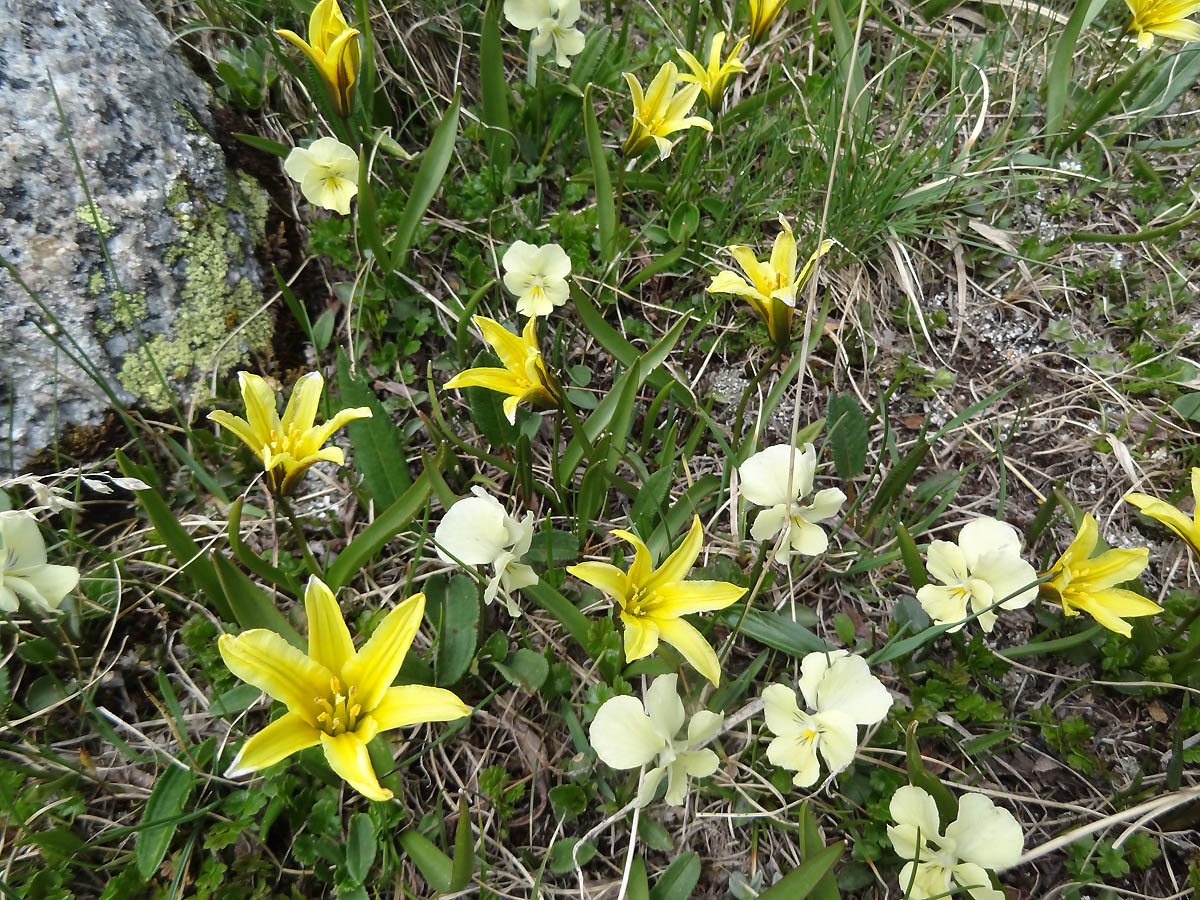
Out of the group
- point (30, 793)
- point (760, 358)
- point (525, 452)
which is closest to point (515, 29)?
point (760, 358)

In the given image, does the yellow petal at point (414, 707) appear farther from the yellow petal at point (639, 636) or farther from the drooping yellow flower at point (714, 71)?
the drooping yellow flower at point (714, 71)

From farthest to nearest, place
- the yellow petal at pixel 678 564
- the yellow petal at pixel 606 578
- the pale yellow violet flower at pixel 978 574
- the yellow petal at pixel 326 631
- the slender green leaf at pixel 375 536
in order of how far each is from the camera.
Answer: the slender green leaf at pixel 375 536 < the pale yellow violet flower at pixel 978 574 < the yellow petal at pixel 678 564 < the yellow petal at pixel 606 578 < the yellow petal at pixel 326 631

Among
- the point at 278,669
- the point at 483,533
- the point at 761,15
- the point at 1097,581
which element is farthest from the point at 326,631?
the point at 761,15

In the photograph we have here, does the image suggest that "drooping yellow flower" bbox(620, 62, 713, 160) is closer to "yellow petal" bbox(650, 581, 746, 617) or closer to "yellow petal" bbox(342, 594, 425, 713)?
"yellow petal" bbox(650, 581, 746, 617)

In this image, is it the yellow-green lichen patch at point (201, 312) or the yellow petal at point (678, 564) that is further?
the yellow-green lichen patch at point (201, 312)

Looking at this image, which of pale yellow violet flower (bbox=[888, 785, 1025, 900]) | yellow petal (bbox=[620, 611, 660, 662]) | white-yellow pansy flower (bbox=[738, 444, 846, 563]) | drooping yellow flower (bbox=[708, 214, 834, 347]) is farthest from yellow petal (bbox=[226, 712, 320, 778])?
drooping yellow flower (bbox=[708, 214, 834, 347])

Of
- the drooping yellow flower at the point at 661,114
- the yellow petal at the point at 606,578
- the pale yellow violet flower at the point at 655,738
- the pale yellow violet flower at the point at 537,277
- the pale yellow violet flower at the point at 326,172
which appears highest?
the drooping yellow flower at the point at 661,114

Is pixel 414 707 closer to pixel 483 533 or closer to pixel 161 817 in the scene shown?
pixel 483 533

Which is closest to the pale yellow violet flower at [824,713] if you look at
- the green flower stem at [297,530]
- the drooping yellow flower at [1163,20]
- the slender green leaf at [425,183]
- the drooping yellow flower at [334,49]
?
the green flower stem at [297,530]
